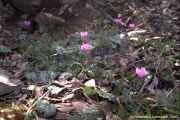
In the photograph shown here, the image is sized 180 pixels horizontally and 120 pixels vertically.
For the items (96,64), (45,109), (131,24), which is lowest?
(45,109)

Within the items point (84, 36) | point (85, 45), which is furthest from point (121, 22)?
point (85, 45)

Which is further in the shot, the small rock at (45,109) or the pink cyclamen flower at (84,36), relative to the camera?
the pink cyclamen flower at (84,36)

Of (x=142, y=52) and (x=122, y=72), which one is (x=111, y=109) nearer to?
(x=122, y=72)

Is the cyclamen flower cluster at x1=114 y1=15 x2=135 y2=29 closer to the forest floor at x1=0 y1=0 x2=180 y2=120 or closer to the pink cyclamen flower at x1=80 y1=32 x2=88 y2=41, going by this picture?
the forest floor at x1=0 y1=0 x2=180 y2=120

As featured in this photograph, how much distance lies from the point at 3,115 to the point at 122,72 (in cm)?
125

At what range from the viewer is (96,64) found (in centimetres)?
387

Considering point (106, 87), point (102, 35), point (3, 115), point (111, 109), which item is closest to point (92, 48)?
point (102, 35)

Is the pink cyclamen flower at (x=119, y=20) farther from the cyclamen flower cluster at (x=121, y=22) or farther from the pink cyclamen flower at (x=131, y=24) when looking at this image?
the pink cyclamen flower at (x=131, y=24)

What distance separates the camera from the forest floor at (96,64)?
3193mm

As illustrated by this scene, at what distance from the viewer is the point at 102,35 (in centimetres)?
439

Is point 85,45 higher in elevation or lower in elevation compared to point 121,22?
lower

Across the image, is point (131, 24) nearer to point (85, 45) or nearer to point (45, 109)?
point (85, 45)

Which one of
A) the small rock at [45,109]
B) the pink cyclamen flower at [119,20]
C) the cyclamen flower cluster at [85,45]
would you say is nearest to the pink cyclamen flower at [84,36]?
the cyclamen flower cluster at [85,45]

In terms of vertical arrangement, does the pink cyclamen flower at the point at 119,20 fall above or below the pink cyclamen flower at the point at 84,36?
above
